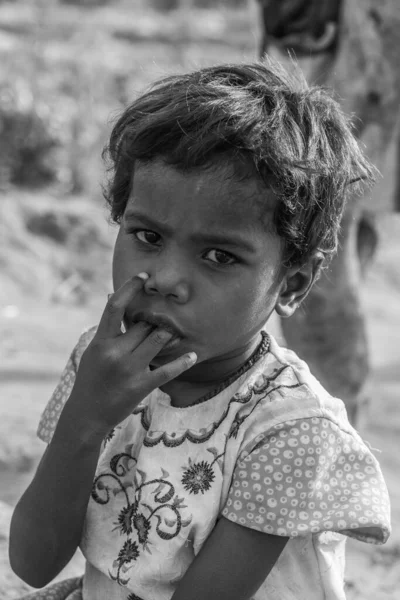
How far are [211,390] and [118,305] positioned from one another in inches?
12.0

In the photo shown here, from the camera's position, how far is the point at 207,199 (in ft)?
5.02

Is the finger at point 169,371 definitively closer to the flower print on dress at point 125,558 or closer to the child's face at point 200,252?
the child's face at point 200,252

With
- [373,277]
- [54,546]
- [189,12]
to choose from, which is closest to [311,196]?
[54,546]

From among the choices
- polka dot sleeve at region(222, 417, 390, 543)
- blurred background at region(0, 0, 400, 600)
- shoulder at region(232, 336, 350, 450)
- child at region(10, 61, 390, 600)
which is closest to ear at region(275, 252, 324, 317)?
child at region(10, 61, 390, 600)

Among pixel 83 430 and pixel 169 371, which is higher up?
pixel 169 371

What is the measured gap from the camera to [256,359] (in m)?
1.75

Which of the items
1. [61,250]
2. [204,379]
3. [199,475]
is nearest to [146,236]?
[204,379]

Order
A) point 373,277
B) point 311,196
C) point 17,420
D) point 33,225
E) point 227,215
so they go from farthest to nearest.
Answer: point 373,277 → point 33,225 → point 17,420 → point 311,196 → point 227,215

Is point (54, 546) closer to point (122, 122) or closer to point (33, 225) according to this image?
point (122, 122)

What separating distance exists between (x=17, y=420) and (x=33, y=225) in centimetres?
340

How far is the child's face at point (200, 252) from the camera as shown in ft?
5.03

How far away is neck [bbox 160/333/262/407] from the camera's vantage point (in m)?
1.70

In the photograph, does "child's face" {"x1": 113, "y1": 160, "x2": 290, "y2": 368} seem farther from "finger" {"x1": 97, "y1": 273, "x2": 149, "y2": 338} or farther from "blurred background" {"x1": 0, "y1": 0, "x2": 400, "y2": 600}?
"blurred background" {"x1": 0, "y1": 0, "x2": 400, "y2": 600}

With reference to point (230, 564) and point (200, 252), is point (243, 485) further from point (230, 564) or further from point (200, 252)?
point (200, 252)
